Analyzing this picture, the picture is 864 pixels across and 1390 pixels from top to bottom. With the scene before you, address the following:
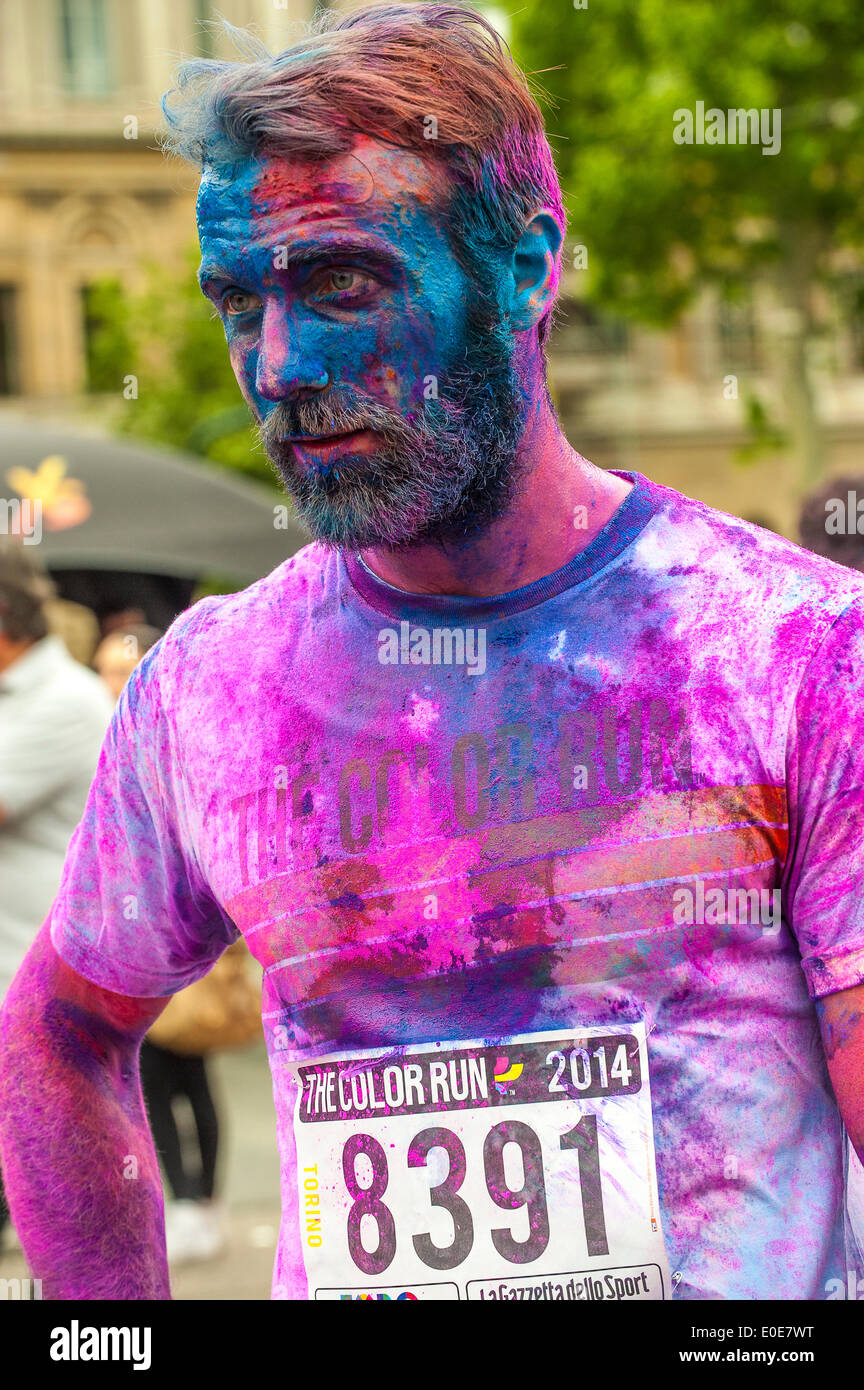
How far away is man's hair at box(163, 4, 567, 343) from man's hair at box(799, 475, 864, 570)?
8.67 ft

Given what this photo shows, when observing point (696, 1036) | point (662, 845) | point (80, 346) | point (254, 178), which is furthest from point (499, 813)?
point (80, 346)

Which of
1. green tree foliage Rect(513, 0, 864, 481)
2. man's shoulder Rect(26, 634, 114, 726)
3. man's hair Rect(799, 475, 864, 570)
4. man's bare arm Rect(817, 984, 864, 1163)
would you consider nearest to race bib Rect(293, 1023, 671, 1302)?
man's bare arm Rect(817, 984, 864, 1163)

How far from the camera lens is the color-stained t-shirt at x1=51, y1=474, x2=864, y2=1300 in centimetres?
162

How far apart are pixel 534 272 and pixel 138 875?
0.72 meters

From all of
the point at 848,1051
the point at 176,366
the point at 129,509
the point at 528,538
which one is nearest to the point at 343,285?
the point at 528,538

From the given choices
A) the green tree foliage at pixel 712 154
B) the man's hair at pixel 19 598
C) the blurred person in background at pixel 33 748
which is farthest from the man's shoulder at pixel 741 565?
the green tree foliage at pixel 712 154

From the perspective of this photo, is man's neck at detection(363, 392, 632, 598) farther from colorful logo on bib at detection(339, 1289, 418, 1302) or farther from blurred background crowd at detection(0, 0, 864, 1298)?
colorful logo on bib at detection(339, 1289, 418, 1302)

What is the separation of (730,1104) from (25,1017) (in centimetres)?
77

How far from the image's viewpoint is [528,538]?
176 cm

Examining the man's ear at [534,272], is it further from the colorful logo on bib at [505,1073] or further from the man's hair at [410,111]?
the colorful logo on bib at [505,1073]

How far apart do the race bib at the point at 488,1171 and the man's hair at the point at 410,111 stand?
692 mm

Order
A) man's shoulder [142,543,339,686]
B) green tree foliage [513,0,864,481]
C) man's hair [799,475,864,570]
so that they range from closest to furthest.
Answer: man's shoulder [142,543,339,686], man's hair [799,475,864,570], green tree foliage [513,0,864,481]

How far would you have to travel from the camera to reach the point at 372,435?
5.47 ft

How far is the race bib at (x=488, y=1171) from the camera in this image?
164cm
